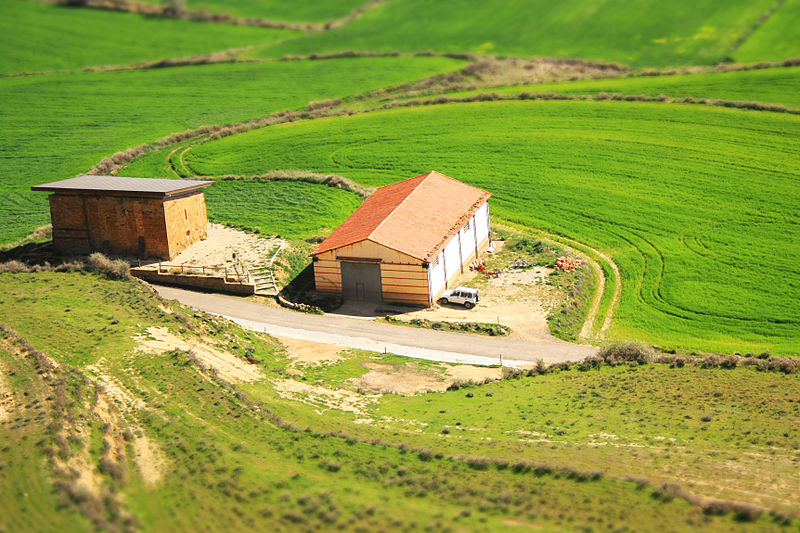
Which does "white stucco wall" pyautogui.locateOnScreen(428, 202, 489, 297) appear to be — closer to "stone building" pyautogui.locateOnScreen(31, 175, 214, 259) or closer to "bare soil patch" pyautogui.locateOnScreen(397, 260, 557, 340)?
"bare soil patch" pyautogui.locateOnScreen(397, 260, 557, 340)

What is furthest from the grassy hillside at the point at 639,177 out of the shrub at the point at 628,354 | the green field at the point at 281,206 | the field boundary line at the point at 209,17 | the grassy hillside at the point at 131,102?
the field boundary line at the point at 209,17

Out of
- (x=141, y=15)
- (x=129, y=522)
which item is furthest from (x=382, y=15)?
(x=129, y=522)

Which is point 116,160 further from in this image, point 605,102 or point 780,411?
point 780,411

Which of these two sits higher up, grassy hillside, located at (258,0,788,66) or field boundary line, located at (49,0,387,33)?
field boundary line, located at (49,0,387,33)

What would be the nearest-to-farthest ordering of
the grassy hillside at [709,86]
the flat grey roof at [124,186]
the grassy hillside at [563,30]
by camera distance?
the flat grey roof at [124,186], the grassy hillside at [709,86], the grassy hillside at [563,30]

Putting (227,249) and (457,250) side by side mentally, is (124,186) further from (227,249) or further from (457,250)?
(457,250)

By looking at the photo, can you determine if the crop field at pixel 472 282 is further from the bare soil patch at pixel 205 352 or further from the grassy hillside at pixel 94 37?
the grassy hillside at pixel 94 37

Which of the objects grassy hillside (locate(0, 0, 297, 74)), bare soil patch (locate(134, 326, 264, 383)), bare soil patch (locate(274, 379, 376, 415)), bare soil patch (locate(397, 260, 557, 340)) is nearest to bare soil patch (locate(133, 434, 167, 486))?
bare soil patch (locate(274, 379, 376, 415))
